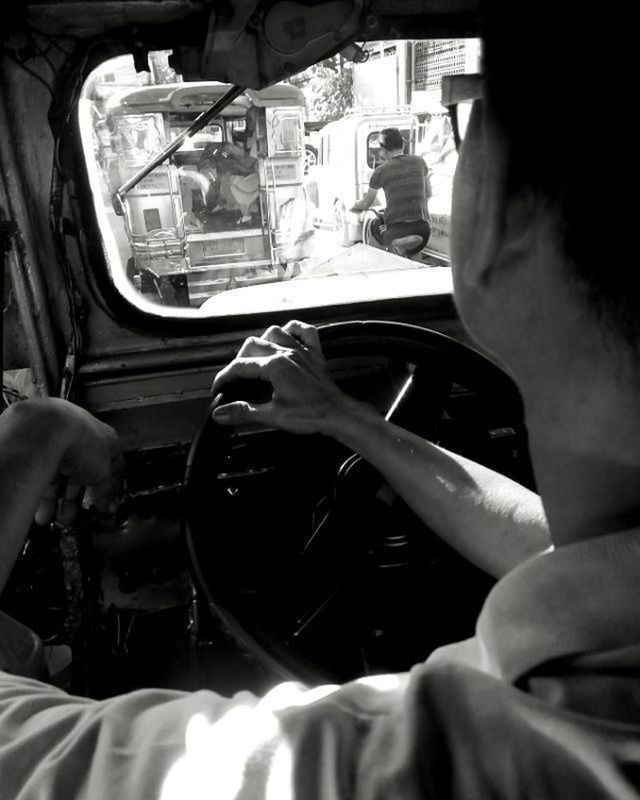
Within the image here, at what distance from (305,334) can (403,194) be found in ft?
19.1

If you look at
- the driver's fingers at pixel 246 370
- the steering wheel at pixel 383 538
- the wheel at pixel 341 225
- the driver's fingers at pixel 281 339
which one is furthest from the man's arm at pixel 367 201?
the driver's fingers at pixel 246 370

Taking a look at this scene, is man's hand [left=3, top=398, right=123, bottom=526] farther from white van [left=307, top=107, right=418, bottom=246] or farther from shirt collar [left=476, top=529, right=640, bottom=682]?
white van [left=307, top=107, right=418, bottom=246]

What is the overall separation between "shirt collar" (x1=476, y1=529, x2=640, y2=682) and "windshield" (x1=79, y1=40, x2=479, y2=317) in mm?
2551

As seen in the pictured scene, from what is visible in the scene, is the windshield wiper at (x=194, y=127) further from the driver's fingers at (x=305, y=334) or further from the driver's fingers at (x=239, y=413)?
the driver's fingers at (x=239, y=413)

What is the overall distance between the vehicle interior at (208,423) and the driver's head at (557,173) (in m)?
0.82

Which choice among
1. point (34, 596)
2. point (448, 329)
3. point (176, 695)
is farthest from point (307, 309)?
point (176, 695)

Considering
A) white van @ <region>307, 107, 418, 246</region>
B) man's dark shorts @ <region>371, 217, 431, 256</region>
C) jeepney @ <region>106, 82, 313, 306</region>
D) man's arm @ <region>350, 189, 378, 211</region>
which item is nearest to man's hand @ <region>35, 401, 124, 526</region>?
jeepney @ <region>106, 82, 313, 306</region>

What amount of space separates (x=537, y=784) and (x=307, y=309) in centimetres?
154

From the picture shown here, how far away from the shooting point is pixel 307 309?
6.21 feet

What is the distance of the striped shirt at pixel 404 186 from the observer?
6691 millimetres

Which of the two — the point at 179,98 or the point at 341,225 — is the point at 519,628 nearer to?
the point at 179,98

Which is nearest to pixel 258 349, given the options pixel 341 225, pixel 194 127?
pixel 194 127

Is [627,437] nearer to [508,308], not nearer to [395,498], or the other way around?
[508,308]

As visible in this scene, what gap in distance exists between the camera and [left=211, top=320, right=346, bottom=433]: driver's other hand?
48.7 inches
